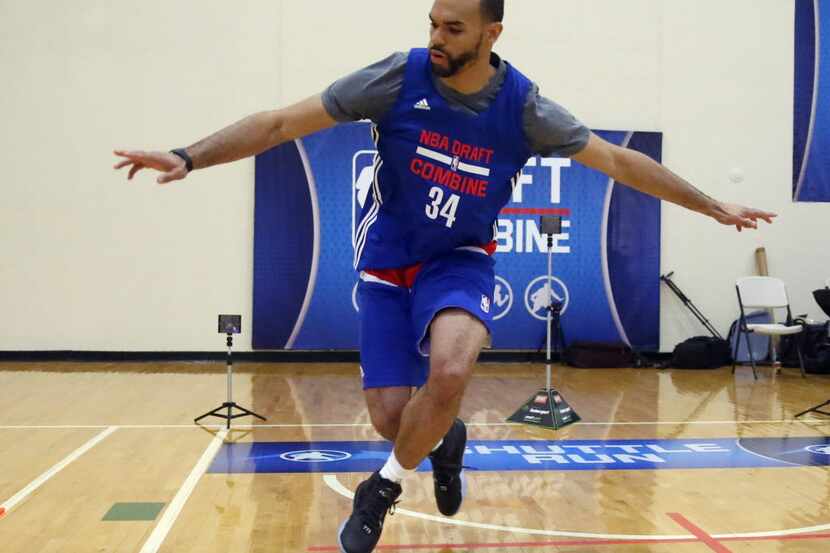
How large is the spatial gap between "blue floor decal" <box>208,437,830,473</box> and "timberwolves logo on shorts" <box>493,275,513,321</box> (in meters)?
5.07

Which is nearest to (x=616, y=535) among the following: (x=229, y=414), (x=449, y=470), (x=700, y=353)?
(x=449, y=470)

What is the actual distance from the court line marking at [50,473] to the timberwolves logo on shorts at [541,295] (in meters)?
6.22

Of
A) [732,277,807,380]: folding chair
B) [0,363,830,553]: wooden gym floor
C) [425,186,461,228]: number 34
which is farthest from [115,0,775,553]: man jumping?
[732,277,807,380]: folding chair

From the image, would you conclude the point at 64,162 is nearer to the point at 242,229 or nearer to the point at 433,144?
the point at 242,229

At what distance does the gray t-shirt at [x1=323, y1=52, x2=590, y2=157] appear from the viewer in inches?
126

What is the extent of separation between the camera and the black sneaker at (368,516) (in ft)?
10.5

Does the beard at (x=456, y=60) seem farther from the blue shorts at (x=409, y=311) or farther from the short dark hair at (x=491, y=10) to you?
the blue shorts at (x=409, y=311)

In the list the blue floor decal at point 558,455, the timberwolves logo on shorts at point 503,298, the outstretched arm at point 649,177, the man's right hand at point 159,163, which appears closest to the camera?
the man's right hand at point 159,163

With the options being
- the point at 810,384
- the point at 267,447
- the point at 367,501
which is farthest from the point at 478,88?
the point at 810,384

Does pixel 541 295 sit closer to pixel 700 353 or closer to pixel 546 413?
pixel 700 353

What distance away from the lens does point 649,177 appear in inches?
137

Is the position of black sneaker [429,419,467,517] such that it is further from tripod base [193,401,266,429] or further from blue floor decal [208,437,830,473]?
tripod base [193,401,266,429]

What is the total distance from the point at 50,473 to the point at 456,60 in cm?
387

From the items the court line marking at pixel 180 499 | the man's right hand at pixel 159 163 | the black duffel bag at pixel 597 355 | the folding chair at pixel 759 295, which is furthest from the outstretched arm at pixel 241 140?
the folding chair at pixel 759 295
